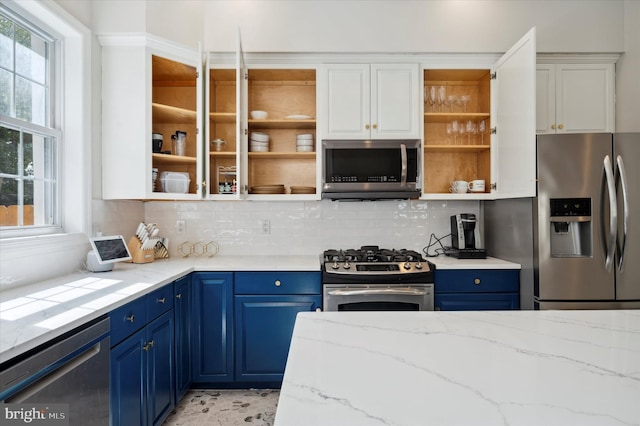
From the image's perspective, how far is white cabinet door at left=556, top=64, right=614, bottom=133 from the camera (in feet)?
9.48

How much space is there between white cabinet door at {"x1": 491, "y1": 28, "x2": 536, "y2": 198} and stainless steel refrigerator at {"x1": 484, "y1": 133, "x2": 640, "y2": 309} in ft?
0.30

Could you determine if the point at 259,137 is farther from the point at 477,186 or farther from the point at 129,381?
the point at 129,381

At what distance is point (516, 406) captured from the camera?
685mm

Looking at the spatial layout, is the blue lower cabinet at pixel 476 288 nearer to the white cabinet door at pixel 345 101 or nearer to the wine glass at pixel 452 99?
the white cabinet door at pixel 345 101

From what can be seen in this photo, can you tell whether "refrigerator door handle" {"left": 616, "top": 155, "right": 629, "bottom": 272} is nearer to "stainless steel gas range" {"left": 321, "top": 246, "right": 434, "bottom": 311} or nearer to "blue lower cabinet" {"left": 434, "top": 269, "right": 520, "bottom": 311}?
"blue lower cabinet" {"left": 434, "top": 269, "right": 520, "bottom": 311}

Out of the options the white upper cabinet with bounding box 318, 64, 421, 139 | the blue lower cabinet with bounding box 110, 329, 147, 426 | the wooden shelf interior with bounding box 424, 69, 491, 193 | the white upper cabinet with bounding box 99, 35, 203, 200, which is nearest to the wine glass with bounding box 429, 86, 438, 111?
the wooden shelf interior with bounding box 424, 69, 491, 193

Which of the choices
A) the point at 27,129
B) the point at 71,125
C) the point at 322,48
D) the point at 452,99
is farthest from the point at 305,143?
the point at 27,129

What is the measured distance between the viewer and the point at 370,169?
291 cm

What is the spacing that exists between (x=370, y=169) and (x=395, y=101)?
0.57m

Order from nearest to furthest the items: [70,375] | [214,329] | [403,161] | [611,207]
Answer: [70,375], [611,207], [214,329], [403,161]

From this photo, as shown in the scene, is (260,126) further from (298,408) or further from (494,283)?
(298,408)

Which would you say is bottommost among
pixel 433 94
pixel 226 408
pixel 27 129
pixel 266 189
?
pixel 226 408

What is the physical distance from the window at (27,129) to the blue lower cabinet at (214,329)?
1.02m

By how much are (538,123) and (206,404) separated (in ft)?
10.4
